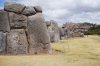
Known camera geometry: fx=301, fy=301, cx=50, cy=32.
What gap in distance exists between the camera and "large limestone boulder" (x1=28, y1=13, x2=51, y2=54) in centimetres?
1888

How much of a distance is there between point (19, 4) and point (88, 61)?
21.4ft

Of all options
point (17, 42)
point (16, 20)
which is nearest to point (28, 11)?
point (16, 20)

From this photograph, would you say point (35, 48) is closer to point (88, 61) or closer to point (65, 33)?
point (88, 61)

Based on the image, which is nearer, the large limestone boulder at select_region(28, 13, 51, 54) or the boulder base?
the boulder base

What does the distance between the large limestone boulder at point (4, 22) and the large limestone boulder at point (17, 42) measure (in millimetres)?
390

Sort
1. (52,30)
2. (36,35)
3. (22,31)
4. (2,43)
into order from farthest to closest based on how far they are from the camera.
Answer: (52,30) < (36,35) < (22,31) < (2,43)

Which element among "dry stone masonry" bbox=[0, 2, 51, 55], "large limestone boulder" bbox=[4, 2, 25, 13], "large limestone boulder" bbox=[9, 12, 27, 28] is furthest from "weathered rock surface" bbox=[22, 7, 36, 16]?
"large limestone boulder" bbox=[9, 12, 27, 28]

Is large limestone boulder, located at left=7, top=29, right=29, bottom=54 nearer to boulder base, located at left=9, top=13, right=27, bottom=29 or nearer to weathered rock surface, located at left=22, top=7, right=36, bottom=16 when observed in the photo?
boulder base, located at left=9, top=13, right=27, bottom=29

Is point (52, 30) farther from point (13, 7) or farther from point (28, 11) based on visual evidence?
point (13, 7)

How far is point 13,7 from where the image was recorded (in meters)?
18.7

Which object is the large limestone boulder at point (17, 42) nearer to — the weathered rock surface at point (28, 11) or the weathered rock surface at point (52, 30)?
the weathered rock surface at point (28, 11)

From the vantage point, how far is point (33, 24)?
18.9 meters

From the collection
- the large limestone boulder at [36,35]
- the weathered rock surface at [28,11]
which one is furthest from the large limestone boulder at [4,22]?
the large limestone boulder at [36,35]

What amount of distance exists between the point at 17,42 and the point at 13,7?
219 cm
